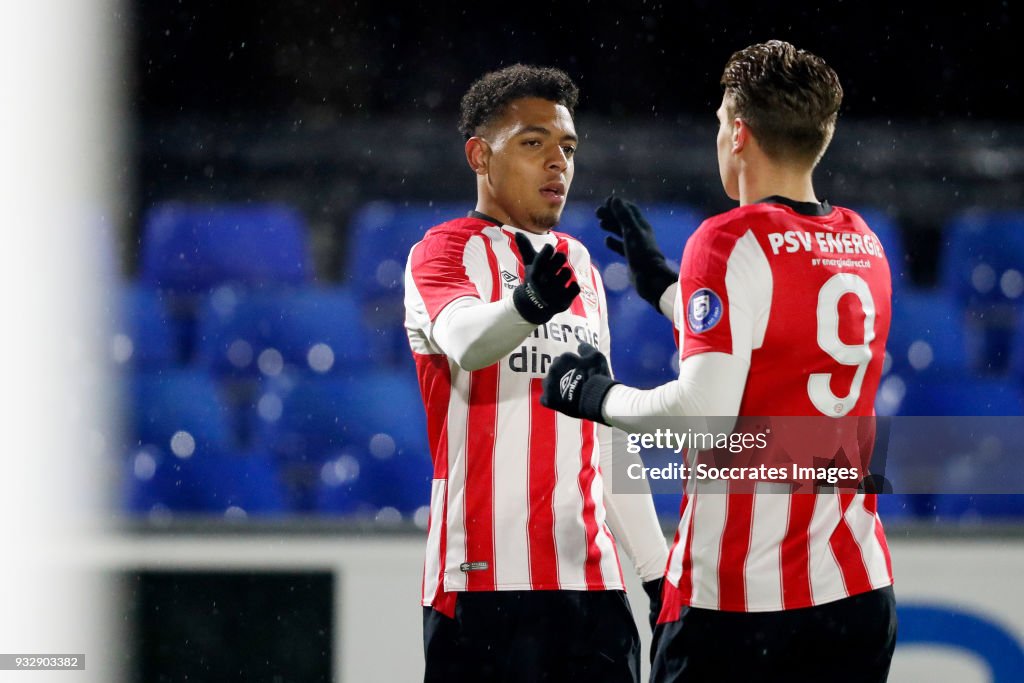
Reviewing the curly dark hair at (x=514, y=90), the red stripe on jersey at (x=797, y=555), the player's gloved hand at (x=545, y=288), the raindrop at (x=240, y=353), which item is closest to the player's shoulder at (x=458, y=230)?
the curly dark hair at (x=514, y=90)

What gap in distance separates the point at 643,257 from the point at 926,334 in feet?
9.64

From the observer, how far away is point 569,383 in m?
1.92

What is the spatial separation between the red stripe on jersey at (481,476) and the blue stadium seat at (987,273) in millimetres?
3291

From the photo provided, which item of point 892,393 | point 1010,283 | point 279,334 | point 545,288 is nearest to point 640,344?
point 892,393

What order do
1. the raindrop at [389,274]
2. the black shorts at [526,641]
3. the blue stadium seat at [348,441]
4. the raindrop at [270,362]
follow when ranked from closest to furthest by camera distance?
the black shorts at [526,641], the blue stadium seat at [348,441], the raindrop at [270,362], the raindrop at [389,274]

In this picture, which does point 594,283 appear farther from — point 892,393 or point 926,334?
point 926,334

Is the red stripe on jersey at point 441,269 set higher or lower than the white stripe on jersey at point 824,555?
higher

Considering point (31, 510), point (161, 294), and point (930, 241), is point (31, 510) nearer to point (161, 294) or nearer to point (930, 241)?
point (161, 294)

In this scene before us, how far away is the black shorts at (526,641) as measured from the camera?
2.23 metres

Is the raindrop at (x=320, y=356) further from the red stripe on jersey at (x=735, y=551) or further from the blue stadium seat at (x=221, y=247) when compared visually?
the red stripe on jersey at (x=735, y=551)

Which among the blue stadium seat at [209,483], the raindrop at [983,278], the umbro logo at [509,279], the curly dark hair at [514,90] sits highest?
the raindrop at [983,278]

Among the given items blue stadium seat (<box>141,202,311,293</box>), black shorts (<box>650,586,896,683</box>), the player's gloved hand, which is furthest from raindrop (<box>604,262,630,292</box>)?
black shorts (<box>650,586,896,683</box>)

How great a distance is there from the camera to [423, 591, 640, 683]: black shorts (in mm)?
2230

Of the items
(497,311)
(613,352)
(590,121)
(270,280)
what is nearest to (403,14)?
(590,121)
